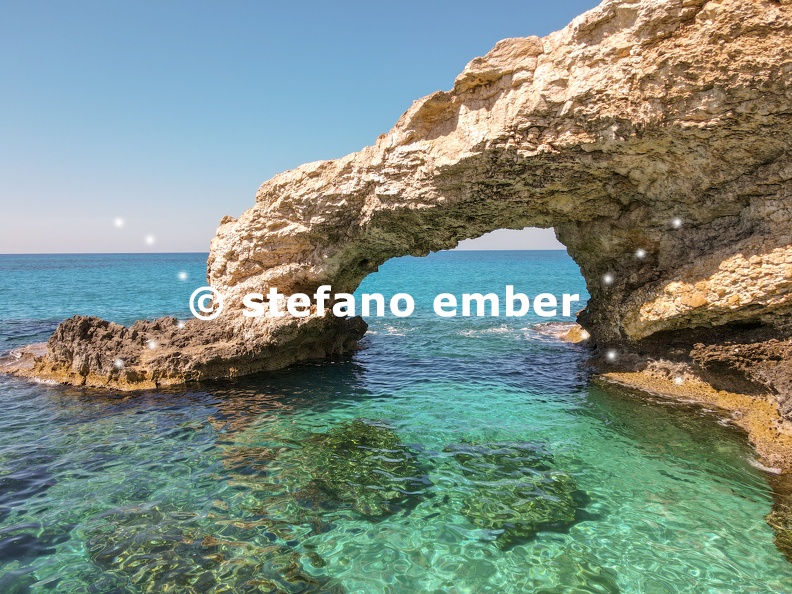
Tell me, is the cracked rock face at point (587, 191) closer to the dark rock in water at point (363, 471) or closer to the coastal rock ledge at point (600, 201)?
the coastal rock ledge at point (600, 201)

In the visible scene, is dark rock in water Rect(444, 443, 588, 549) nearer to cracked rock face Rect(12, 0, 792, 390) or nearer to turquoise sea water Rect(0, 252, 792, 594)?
turquoise sea water Rect(0, 252, 792, 594)

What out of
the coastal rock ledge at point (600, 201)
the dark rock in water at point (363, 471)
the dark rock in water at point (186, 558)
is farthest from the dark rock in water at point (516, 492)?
the coastal rock ledge at point (600, 201)

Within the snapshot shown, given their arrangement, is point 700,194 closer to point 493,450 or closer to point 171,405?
point 493,450

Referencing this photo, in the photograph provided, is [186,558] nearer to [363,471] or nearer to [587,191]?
[363,471]

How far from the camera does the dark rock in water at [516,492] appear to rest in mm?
7289

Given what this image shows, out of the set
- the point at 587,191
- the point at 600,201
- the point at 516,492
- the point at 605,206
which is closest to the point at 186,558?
the point at 516,492

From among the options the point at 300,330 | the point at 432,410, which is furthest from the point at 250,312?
the point at 432,410

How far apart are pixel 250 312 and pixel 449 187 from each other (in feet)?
27.8

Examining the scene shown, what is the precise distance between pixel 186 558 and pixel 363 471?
3.50 metres

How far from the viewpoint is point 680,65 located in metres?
8.96

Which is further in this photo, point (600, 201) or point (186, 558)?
point (600, 201)

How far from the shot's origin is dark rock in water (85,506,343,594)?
6113 mm

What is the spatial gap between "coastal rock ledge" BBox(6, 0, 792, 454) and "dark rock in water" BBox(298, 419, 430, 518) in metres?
6.19

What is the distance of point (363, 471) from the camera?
9.09 m
